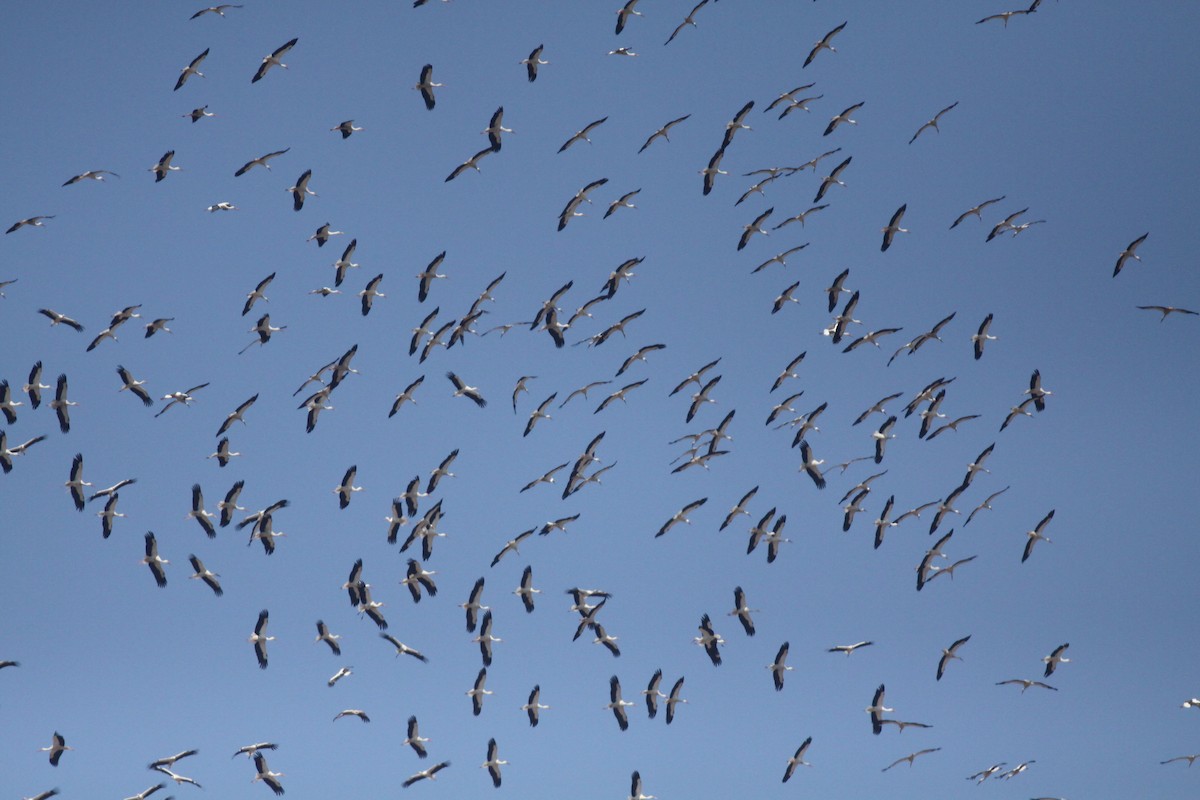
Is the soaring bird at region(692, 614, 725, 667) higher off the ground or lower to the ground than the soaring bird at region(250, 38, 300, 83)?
lower

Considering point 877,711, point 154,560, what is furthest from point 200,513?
point 877,711

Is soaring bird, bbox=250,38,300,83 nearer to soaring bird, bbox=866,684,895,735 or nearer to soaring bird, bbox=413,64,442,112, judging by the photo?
soaring bird, bbox=413,64,442,112

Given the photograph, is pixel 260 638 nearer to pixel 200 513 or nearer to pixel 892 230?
pixel 200 513

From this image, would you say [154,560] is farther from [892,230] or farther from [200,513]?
[892,230]

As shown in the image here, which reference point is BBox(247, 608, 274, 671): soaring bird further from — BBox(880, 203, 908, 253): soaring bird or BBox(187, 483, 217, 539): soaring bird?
BBox(880, 203, 908, 253): soaring bird

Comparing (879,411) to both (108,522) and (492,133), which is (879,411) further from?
(108,522)

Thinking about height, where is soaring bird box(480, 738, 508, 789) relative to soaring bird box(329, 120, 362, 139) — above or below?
below

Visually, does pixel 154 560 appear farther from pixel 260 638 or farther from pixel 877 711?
pixel 877 711

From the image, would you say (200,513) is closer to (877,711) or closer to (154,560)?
(154,560)

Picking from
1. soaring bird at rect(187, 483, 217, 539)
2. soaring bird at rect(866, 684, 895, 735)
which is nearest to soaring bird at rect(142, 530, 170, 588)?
soaring bird at rect(187, 483, 217, 539)

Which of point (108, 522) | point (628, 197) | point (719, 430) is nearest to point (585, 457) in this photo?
point (719, 430)

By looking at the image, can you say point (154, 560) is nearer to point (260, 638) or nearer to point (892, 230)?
point (260, 638)

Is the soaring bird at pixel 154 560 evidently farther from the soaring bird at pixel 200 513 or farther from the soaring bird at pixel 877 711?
the soaring bird at pixel 877 711

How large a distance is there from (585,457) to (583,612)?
19.5 feet
